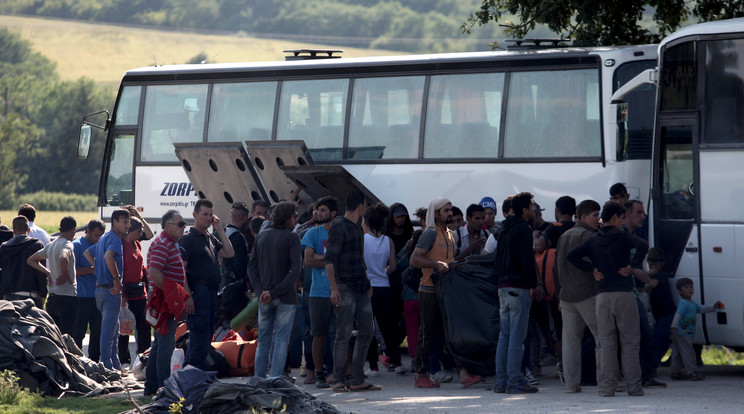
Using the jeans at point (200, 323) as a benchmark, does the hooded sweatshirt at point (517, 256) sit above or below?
above

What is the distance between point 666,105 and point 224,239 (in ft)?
16.5

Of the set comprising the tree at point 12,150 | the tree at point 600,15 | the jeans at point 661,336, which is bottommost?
the jeans at point 661,336

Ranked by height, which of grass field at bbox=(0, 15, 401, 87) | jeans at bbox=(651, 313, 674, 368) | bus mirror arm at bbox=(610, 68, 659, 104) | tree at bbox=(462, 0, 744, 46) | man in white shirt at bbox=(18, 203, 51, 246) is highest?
grass field at bbox=(0, 15, 401, 87)

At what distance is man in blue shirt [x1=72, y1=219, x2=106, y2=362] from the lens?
1230 centimetres

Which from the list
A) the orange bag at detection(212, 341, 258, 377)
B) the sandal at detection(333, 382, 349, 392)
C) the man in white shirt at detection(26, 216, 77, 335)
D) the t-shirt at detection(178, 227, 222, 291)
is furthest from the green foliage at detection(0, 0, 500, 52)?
the t-shirt at detection(178, 227, 222, 291)

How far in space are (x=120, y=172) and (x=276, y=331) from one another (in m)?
8.37

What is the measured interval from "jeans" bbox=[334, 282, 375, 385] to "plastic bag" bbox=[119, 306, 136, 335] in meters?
2.48

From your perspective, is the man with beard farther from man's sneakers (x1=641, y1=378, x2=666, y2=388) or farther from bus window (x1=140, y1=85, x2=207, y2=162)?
bus window (x1=140, y1=85, x2=207, y2=162)

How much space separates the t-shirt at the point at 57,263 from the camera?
483 inches

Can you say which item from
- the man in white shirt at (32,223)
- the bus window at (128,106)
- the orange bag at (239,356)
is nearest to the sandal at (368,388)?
the orange bag at (239,356)

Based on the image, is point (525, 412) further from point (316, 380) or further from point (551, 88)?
point (551, 88)

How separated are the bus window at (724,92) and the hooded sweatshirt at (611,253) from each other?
225 centimetres

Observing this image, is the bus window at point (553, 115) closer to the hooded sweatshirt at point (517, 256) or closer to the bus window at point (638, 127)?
the bus window at point (638, 127)

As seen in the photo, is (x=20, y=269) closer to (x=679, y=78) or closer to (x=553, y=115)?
(x=553, y=115)
